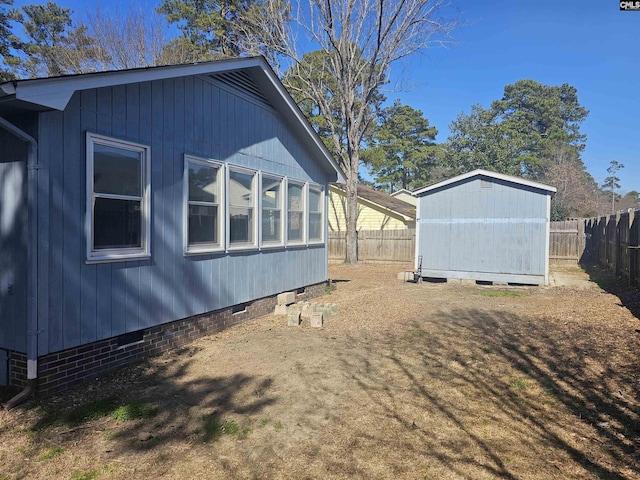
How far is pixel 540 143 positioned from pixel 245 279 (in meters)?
49.2

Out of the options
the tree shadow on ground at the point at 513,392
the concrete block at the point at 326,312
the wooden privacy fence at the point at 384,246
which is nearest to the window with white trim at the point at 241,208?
the concrete block at the point at 326,312

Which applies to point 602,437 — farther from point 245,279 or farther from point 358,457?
point 245,279

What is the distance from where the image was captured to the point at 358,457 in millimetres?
3387

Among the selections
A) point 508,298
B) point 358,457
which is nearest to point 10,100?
point 358,457

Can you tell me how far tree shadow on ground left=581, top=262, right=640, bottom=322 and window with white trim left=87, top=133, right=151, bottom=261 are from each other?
28.1 ft

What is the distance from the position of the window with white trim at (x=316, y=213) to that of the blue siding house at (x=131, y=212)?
5.72 ft

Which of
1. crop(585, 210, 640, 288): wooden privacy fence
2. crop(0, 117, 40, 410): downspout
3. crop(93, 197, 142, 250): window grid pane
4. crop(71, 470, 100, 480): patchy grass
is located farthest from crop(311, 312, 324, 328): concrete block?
crop(585, 210, 640, 288): wooden privacy fence

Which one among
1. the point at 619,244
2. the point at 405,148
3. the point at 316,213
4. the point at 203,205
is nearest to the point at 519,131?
the point at 405,148

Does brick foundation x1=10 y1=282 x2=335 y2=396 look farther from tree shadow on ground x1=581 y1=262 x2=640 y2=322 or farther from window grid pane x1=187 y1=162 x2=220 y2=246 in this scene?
tree shadow on ground x1=581 y1=262 x2=640 y2=322

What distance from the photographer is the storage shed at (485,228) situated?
12500 millimetres

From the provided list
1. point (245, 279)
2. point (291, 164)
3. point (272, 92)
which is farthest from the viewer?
point (291, 164)

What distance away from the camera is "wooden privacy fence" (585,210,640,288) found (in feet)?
35.0

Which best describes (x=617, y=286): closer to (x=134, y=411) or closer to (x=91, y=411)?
(x=134, y=411)

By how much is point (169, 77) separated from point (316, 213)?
18.3 feet
